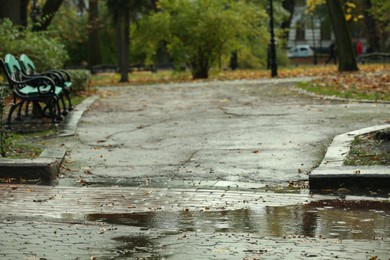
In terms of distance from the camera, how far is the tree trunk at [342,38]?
108ft

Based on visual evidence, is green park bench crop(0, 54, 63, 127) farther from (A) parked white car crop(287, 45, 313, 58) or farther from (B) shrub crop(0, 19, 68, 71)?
(A) parked white car crop(287, 45, 313, 58)

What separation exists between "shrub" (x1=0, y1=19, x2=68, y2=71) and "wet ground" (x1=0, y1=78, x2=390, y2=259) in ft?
21.6

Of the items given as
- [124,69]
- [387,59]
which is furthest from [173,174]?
[387,59]

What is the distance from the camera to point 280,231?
277 inches

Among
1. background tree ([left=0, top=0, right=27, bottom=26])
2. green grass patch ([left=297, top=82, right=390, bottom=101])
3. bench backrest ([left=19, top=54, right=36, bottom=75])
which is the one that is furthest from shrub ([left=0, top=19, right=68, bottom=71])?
green grass patch ([left=297, top=82, right=390, bottom=101])

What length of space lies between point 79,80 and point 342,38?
12.2 meters

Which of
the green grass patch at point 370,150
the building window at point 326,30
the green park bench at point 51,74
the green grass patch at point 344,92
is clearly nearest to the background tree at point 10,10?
the green grass patch at point 344,92

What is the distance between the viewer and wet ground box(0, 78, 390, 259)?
21.3 ft

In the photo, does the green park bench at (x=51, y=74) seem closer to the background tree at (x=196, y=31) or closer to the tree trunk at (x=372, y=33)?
the background tree at (x=196, y=31)

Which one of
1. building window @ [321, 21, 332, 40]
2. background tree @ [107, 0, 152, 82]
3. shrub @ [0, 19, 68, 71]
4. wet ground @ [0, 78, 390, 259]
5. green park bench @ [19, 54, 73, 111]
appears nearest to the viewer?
wet ground @ [0, 78, 390, 259]

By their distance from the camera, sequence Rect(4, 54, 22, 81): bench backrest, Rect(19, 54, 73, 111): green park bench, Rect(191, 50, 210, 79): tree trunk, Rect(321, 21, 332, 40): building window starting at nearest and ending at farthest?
Rect(4, 54, 22, 81): bench backrest, Rect(19, 54, 73, 111): green park bench, Rect(191, 50, 210, 79): tree trunk, Rect(321, 21, 332, 40): building window

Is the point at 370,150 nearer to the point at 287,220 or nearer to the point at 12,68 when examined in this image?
the point at 287,220

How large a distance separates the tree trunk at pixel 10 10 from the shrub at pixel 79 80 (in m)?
3.59

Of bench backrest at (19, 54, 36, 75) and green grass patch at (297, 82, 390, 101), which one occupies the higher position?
bench backrest at (19, 54, 36, 75)
